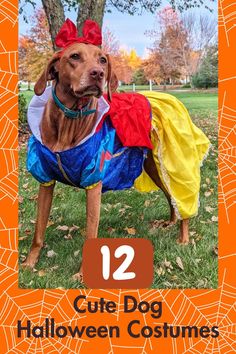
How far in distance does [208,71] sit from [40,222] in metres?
1.15

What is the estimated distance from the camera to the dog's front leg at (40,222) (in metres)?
2.74

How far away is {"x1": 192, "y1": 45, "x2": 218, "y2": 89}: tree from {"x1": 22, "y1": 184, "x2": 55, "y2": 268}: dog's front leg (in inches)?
36.1

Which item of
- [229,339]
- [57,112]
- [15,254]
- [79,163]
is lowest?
[229,339]

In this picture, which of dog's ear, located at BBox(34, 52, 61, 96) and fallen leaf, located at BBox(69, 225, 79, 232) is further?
fallen leaf, located at BBox(69, 225, 79, 232)

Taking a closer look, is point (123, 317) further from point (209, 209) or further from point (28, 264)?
point (209, 209)

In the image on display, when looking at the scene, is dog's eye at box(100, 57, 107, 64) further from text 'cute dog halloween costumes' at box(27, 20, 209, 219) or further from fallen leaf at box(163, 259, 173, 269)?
fallen leaf at box(163, 259, 173, 269)

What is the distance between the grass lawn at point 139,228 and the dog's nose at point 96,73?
0.38m

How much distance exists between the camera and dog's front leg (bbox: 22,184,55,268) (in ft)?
9.00

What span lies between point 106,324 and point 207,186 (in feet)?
4.34

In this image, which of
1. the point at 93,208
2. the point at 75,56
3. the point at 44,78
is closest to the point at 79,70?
the point at 75,56

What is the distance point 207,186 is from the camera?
10.5 feet

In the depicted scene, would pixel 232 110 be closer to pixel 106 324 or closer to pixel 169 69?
pixel 169 69

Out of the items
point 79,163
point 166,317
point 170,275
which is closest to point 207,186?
point 170,275

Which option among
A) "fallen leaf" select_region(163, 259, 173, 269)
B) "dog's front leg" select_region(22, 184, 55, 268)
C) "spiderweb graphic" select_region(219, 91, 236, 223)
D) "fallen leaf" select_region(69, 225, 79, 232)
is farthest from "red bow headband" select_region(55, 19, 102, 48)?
"fallen leaf" select_region(163, 259, 173, 269)
